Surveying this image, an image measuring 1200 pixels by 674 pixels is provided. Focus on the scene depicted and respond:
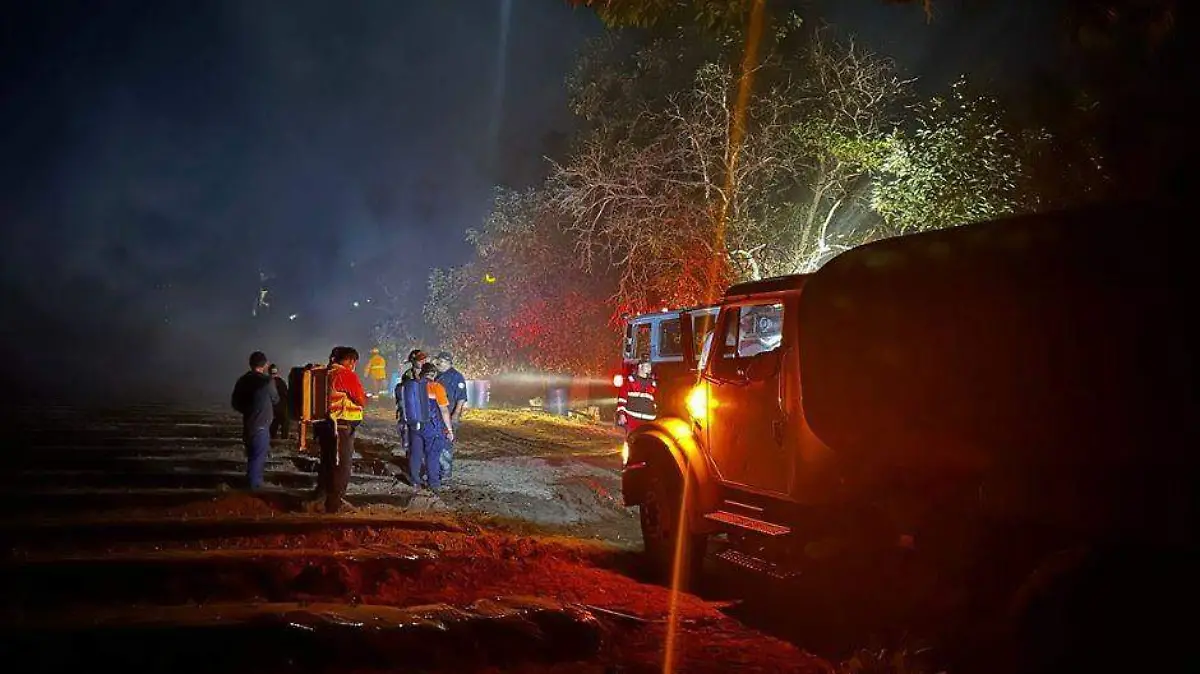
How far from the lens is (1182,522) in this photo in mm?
3059

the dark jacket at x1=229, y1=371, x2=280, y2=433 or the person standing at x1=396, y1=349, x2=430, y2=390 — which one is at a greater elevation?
the person standing at x1=396, y1=349, x2=430, y2=390

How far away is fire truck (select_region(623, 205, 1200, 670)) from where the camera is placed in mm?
3268

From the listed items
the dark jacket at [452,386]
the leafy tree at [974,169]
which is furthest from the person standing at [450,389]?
the leafy tree at [974,169]

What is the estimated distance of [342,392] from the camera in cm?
910

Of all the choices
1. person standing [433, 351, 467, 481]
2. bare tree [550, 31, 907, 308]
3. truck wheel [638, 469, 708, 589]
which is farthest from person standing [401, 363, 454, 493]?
bare tree [550, 31, 907, 308]

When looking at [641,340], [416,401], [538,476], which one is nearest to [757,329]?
[416,401]

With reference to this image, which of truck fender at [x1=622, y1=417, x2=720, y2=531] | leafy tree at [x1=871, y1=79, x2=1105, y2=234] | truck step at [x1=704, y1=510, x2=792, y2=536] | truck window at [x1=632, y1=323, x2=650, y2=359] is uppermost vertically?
leafy tree at [x1=871, y1=79, x2=1105, y2=234]

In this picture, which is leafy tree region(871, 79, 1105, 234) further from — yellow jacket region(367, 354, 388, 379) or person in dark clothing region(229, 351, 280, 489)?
yellow jacket region(367, 354, 388, 379)

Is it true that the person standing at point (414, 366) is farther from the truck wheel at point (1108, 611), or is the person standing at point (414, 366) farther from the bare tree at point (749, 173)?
the truck wheel at point (1108, 611)

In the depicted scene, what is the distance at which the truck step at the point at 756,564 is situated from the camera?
578 cm

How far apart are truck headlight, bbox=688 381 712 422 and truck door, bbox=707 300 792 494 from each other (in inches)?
4.0

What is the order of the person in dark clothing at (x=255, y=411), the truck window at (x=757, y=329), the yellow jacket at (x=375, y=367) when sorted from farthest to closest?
the yellow jacket at (x=375, y=367) < the person in dark clothing at (x=255, y=411) < the truck window at (x=757, y=329)

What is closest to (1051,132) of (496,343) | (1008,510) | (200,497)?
(1008,510)

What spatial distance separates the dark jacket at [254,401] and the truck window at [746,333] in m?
5.86
